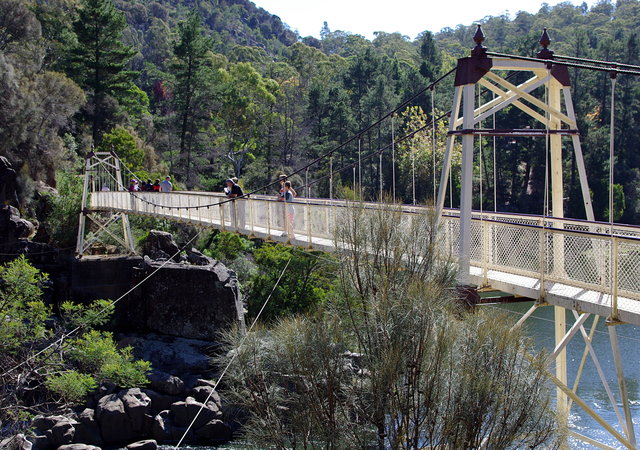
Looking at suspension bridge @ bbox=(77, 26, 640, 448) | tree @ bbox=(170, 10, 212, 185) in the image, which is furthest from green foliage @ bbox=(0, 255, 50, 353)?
tree @ bbox=(170, 10, 212, 185)

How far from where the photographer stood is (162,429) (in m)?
16.9

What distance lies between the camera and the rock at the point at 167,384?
18266 mm

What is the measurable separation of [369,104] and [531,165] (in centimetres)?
900

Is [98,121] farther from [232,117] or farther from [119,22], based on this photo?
[232,117]

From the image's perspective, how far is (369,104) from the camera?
41.3 meters

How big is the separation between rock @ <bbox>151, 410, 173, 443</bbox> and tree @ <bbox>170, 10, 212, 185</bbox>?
2266 centimetres

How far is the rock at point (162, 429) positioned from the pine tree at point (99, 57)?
21233 mm

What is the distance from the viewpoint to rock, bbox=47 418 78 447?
1598cm

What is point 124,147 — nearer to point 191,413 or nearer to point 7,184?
point 7,184

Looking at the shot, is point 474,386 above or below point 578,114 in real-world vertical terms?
below

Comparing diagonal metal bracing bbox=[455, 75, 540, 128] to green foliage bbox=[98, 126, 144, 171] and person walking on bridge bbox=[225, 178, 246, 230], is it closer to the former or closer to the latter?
person walking on bridge bbox=[225, 178, 246, 230]

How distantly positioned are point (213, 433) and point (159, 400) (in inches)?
76.1

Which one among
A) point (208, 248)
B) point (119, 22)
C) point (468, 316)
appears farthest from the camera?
point (119, 22)

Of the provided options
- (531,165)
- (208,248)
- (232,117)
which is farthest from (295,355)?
(232,117)
